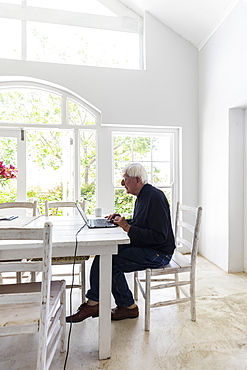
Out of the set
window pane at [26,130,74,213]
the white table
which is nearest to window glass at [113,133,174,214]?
window pane at [26,130,74,213]

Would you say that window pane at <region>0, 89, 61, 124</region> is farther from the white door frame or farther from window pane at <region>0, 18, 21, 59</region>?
window pane at <region>0, 18, 21, 59</region>

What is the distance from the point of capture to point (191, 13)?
3.11m

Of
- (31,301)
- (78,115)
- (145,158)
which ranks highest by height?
(78,115)

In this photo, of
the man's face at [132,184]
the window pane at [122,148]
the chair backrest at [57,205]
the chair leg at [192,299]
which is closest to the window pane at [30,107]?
the window pane at [122,148]

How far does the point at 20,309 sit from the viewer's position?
1.27m

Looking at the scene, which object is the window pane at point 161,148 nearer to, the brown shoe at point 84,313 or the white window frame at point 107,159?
the white window frame at point 107,159

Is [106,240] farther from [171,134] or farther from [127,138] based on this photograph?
[171,134]

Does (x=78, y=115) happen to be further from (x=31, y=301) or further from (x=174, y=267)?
(x=31, y=301)

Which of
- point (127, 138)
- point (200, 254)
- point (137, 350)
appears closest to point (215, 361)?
point (137, 350)

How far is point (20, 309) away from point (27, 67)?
296 cm

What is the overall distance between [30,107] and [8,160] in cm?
78

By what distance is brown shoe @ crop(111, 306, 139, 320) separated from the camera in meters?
1.94

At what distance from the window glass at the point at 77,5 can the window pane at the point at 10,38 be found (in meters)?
0.36

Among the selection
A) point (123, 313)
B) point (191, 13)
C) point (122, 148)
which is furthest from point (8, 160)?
point (191, 13)
